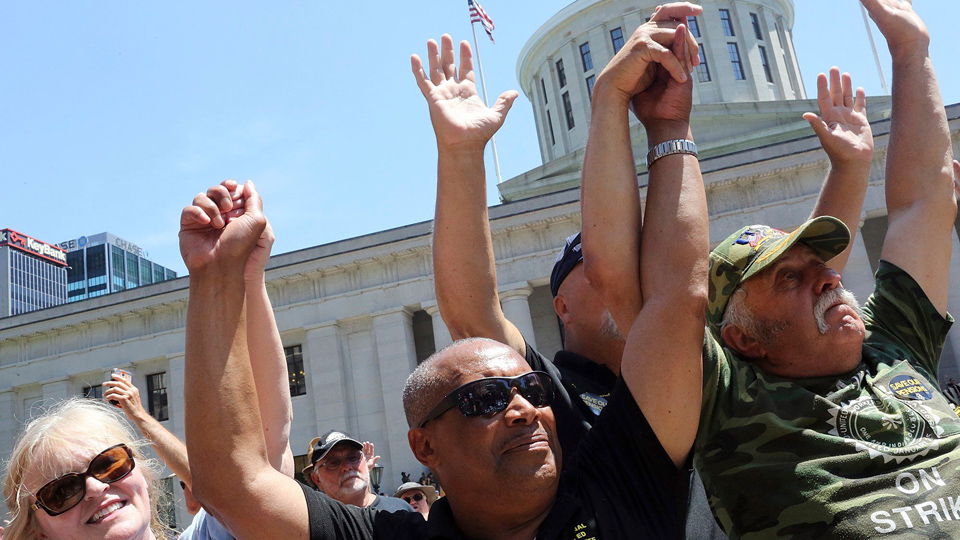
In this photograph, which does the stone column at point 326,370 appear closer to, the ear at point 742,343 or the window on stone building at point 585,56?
the window on stone building at point 585,56

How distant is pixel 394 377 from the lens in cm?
3266

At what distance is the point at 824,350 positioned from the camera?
272cm

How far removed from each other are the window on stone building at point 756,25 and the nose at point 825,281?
55602 millimetres

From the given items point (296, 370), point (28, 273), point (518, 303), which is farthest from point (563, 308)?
point (28, 273)

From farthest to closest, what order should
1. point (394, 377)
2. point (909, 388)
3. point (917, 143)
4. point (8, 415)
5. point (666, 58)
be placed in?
point (8, 415) → point (394, 377) → point (917, 143) → point (909, 388) → point (666, 58)

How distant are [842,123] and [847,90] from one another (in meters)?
0.22

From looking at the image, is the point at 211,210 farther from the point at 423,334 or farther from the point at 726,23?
the point at 726,23

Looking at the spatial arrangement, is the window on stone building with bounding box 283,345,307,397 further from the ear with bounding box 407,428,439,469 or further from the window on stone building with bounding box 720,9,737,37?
the window on stone building with bounding box 720,9,737,37

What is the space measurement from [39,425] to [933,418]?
3.21 m

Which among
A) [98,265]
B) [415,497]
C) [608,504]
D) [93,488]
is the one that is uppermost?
[98,265]

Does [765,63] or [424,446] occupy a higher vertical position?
[765,63]

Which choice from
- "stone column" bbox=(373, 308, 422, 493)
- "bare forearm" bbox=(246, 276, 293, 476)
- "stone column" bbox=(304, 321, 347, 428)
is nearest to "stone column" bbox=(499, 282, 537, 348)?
"stone column" bbox=(373, 308, 422, 493)

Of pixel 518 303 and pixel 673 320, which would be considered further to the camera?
pixel 518 303

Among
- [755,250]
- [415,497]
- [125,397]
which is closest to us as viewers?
[755,250]
